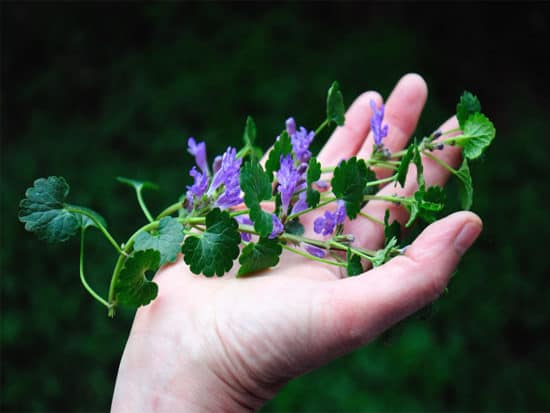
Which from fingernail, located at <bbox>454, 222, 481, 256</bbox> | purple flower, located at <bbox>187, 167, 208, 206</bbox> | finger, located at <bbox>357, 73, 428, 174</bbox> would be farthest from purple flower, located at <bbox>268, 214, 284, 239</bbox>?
finger, located at <bbox>357, 73, 428, 174</bbox>

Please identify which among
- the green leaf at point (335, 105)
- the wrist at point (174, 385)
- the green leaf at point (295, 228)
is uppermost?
the green leaf at point (335, 105)

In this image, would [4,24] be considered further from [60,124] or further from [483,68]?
[483,68]

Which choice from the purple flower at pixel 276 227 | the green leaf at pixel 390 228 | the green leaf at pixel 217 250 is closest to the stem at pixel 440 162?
the green leaf at pixel 390 228

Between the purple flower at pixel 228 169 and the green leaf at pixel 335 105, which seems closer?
the purple flower at pixel 228 169

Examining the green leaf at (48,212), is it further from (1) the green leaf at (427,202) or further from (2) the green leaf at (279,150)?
(1) the green leaf at (427,202)

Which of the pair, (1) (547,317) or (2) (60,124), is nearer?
(1) (547,317)

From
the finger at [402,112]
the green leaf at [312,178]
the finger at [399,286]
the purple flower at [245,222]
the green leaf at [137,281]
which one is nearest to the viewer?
the finger at [399,286]

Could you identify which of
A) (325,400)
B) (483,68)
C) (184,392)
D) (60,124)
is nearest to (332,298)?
(184,392)

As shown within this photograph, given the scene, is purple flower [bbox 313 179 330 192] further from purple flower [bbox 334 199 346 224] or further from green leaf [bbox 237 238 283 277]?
green leaf [bbox 237 238 283 277]
